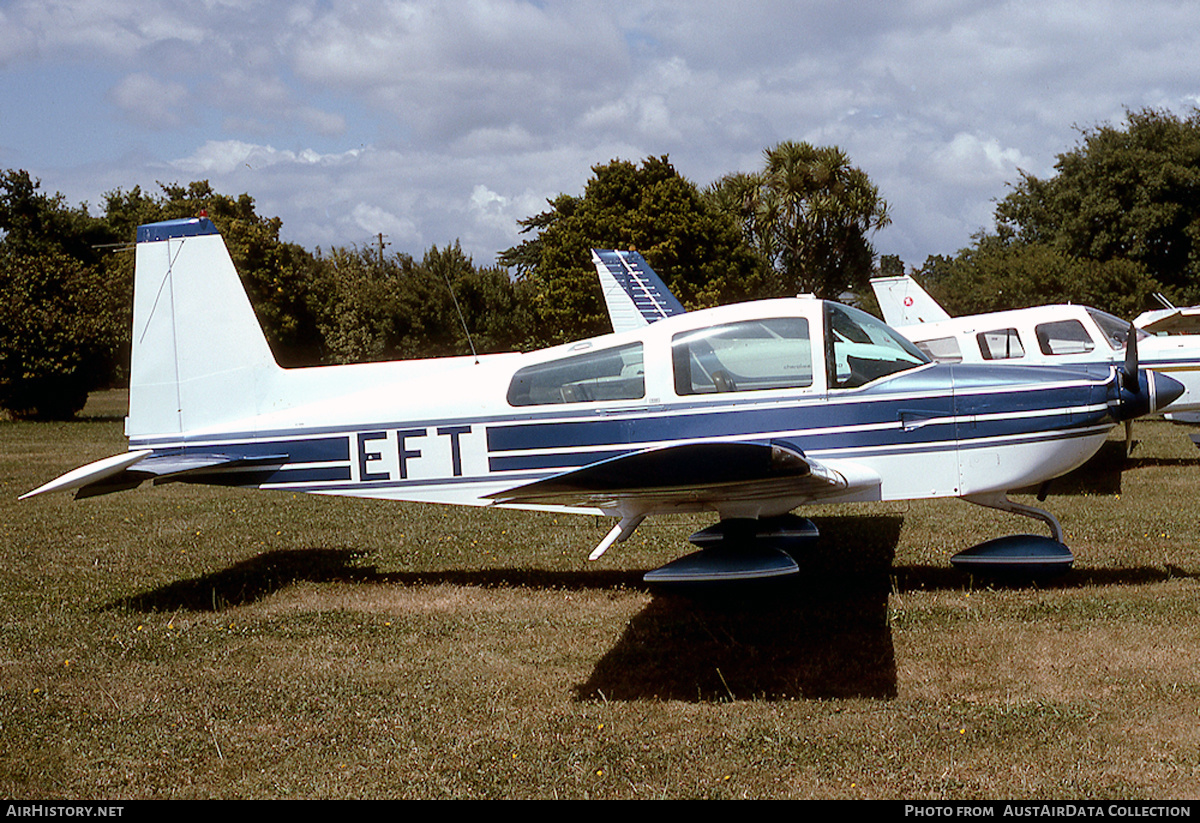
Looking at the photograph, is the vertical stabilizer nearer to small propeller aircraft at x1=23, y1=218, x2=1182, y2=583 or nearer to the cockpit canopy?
small propeller aircraft at x1=23, y1=218, x2=1182, y2=583

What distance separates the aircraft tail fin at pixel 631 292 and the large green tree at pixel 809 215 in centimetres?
1405

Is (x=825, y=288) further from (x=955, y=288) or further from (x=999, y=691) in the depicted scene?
(x=999, y=691)

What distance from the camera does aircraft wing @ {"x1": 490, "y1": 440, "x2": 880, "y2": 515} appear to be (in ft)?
15.1

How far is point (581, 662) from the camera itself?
5.53m

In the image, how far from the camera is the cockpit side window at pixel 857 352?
20.1 feet

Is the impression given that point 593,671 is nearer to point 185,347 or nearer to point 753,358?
point 753,358

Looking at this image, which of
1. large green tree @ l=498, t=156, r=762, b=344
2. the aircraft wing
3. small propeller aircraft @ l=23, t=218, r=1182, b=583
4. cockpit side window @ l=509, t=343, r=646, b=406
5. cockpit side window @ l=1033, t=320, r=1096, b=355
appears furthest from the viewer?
large green tree @ l=498, t=156, r=762, b=344

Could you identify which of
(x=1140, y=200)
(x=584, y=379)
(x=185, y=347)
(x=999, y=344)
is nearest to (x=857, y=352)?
(x=584, y=379)

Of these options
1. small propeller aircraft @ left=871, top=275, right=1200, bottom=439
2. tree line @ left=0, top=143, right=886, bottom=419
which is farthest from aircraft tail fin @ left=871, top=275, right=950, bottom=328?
tree line @ left=0, top=143, right=886, bottom=419

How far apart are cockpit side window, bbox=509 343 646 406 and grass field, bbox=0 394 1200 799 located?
1.53m

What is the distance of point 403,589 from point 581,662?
7.57ft

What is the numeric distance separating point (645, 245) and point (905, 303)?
52.0 feet

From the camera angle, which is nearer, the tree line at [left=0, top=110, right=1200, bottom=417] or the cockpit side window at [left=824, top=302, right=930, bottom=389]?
the cockpit side window at [left=824, top=302, right=930, bottom=389]

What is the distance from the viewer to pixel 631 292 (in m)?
18.9
